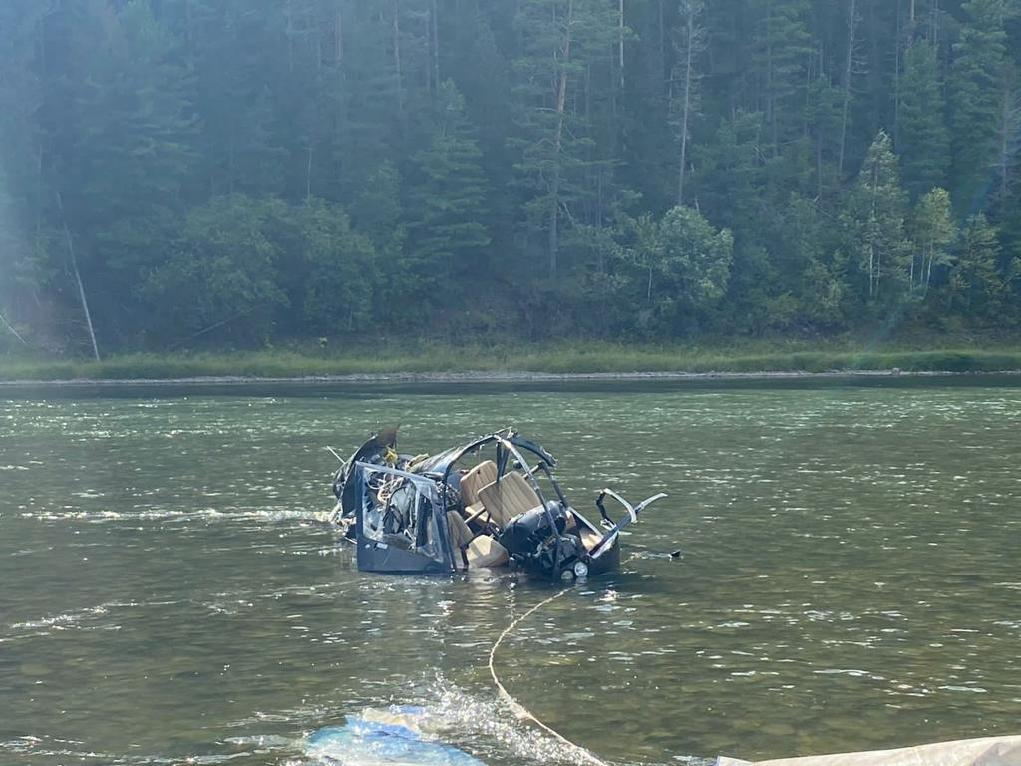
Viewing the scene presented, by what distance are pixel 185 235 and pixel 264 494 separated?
5917 centimetres

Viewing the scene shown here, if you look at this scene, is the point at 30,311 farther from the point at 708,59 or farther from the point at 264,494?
the point at 264,494

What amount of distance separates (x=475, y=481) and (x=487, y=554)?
193cm

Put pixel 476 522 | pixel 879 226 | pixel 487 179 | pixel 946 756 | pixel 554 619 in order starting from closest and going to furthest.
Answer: pixel 946 756 < pixel 554 619 < pixel 476 522 < pixel 879 226 < pixel 487 179

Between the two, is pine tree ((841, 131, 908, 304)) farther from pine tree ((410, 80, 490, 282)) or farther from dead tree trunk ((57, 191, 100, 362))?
dead tree trunk ((57, 191, 100, 362))

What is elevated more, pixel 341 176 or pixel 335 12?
pixel 335 12

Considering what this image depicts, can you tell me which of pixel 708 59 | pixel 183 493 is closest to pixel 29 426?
pixel 183 493

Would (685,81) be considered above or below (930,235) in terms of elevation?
above

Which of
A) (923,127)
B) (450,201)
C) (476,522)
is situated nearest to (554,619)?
(476,522)

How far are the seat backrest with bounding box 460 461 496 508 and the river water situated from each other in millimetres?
2300

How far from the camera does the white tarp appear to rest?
988 cm

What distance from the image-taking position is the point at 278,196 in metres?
96.1

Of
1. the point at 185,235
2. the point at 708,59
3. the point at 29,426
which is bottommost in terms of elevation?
the point at 29,426

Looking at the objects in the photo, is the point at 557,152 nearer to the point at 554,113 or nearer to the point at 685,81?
the point at 554,113

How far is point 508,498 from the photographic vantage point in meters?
22.7
